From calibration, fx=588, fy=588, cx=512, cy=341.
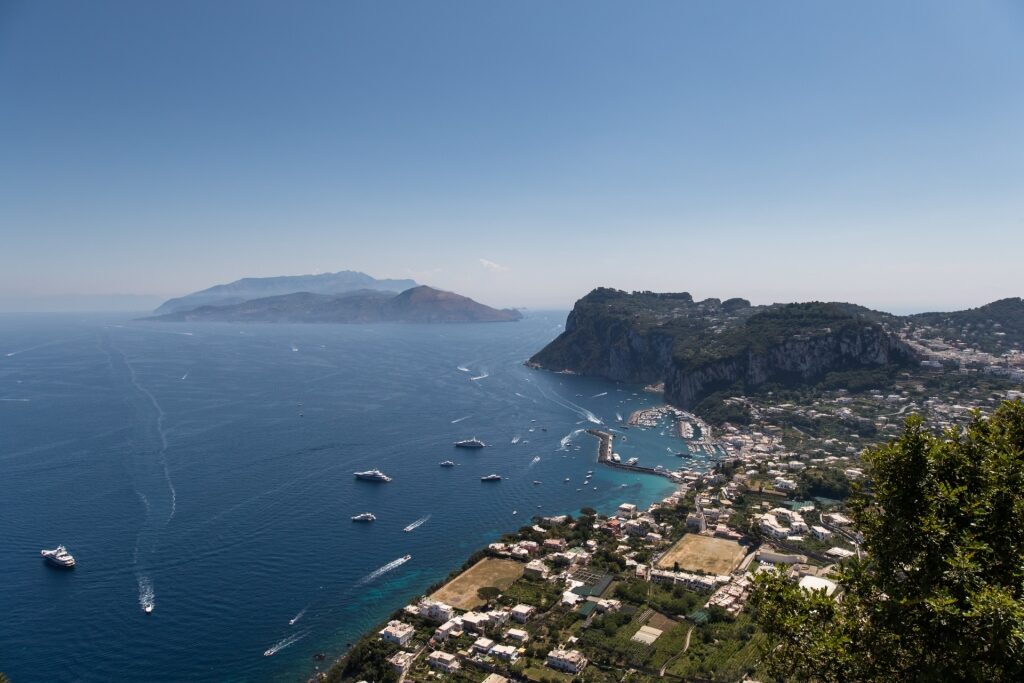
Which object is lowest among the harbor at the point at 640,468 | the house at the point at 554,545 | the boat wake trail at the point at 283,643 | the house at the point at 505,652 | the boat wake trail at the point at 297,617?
the boat wake trail at the point at 283,643

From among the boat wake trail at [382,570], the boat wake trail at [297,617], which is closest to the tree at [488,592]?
the boat wake trail at [382,570]

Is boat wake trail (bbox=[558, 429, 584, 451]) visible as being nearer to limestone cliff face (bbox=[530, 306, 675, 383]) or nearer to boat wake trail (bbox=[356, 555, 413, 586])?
boat wake trail (bbox=[356, 555, 413, 586])

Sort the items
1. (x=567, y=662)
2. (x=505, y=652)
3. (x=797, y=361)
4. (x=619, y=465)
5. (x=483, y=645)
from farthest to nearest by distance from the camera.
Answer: (x=797, y=361) → (x=619, y=465) → (x=483, y=645) → (x=505, y=652) → (x=567, y=662)

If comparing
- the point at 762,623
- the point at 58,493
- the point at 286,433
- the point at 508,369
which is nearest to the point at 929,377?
the point at 508,369

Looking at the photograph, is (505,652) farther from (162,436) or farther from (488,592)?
(162,436)

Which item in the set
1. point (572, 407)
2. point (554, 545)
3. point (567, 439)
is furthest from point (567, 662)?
point (572, 407)

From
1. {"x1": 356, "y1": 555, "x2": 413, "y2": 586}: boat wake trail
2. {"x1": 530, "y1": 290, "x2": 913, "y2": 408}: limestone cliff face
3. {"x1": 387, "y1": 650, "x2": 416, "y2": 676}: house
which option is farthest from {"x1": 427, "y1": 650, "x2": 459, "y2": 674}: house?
{"x1": 530, "y1": 290, "x2": 913, "y2": 408}: limestone cliff face

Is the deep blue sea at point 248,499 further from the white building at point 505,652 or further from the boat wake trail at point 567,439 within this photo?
the white building at point 505,652
